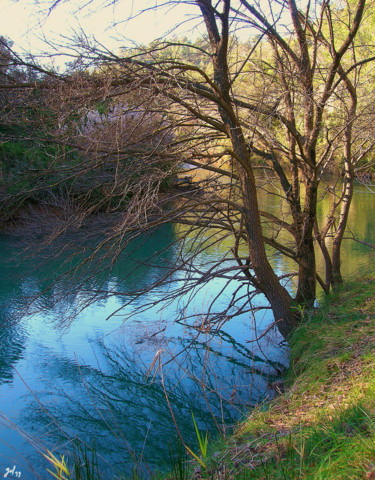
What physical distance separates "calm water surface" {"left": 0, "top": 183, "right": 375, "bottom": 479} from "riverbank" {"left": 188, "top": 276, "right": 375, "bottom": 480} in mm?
387

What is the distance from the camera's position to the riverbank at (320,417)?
2188 mm

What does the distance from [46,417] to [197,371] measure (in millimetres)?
1744

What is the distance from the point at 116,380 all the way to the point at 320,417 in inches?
116

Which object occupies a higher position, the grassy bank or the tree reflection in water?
the grassy bank

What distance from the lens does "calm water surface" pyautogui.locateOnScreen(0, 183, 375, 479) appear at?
4082 mm

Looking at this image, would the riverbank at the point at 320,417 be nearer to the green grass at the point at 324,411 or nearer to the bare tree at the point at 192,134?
the green grass at the point at 324,411

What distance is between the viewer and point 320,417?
2.91m

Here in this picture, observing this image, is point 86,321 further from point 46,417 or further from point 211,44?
point 211,44

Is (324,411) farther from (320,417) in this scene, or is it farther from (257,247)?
(257,247)
